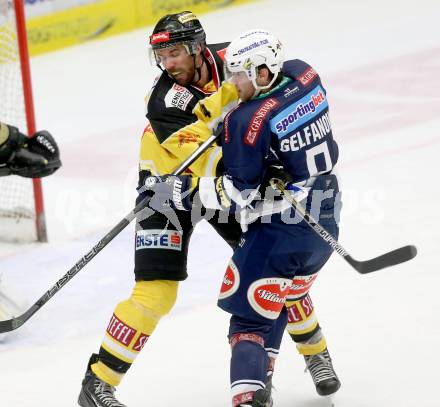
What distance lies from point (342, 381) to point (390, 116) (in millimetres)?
3661

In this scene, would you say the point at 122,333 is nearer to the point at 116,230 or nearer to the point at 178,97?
the point at 116,230

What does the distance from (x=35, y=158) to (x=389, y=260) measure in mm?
1488

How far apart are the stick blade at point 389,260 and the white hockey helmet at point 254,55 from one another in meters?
0.65

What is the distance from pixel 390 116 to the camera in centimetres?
753

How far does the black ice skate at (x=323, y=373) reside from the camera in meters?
3.95

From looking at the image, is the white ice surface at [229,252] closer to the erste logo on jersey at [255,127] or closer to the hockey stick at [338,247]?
the hockey stick at [338,247]

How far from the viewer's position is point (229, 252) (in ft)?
18.1

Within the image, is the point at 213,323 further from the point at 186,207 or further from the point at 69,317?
the point at 186,207

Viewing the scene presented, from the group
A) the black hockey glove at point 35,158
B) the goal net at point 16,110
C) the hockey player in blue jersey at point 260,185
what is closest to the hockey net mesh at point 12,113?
the goal net at point 16,110

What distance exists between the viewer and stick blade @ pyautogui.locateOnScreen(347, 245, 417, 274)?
140 inches

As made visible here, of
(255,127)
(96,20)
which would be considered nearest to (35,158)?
(255,127)

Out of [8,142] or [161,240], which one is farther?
[8,142]

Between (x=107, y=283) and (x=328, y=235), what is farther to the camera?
(x=107, y=283)

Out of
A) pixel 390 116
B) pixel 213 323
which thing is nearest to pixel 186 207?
pixel 213 323
